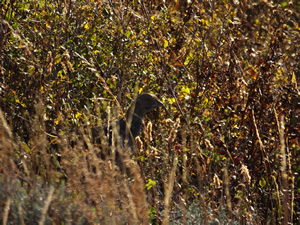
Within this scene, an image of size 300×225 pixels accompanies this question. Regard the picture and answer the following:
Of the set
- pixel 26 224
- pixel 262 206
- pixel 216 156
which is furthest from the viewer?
pixel 262 206

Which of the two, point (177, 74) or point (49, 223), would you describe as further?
point (177, 74)

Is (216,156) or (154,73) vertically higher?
Result: (154,73)

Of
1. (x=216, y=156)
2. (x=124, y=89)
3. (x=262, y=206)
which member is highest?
(x=124, y=89)

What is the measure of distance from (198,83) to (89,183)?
2.85m

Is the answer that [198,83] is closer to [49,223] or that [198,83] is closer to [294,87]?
[294,87]

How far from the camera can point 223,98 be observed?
5.40 metres

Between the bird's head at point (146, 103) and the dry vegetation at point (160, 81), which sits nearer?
the dry vegetation at point (160, 81)

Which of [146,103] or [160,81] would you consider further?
[160,81]

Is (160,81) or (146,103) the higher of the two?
(160,81)

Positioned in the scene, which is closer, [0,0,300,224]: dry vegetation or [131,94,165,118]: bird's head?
[0,0,300,224]: dry vegetation

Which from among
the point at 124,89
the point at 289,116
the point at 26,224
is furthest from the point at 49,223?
the point at 289,116

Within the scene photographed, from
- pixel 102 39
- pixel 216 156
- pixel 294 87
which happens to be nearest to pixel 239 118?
pixel 294 87

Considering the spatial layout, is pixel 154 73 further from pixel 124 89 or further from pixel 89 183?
pixel 89 183

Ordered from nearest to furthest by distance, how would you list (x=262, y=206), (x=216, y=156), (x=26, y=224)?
1. (x=26, y=224)
2. (x=216, y=156)
3. (x=262, y=206)
